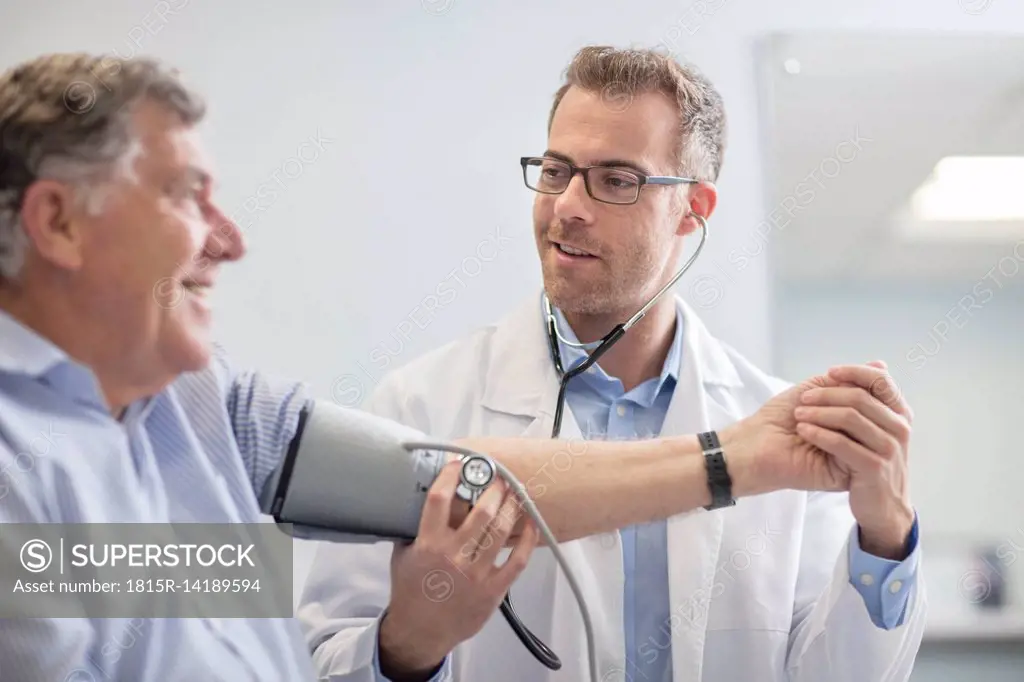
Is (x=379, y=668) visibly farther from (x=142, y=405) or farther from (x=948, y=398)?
(x=948, y=398)

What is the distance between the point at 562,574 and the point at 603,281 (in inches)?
14.6

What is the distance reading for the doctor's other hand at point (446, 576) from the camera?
1038 mm

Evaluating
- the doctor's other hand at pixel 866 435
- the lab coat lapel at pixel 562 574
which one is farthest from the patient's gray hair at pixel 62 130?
the doctor's other hand at pixel 866 435

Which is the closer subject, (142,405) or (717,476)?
(142,405)

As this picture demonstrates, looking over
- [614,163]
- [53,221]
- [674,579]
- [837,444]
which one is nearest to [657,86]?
[614,163]

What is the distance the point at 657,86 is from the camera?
128cm

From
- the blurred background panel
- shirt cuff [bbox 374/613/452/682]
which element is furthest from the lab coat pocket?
shirt cuff [bbox 374/613/452/682]

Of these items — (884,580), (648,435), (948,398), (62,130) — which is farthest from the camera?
(948,398)

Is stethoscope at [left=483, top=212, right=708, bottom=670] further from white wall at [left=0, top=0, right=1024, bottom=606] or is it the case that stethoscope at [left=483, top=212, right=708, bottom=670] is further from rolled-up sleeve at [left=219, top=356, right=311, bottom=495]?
rolled-up sleeve at [left=219, top=356, right=311, bottom=495]

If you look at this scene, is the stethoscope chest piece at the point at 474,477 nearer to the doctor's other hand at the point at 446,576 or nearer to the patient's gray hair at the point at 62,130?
the doctor's other hand at the point at 446,576

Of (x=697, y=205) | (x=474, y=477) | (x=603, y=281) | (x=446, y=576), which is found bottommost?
(x=446, y=576)

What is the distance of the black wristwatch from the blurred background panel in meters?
0.30

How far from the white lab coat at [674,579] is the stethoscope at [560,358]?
0.01 m

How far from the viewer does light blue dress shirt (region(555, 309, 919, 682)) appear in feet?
3.88
